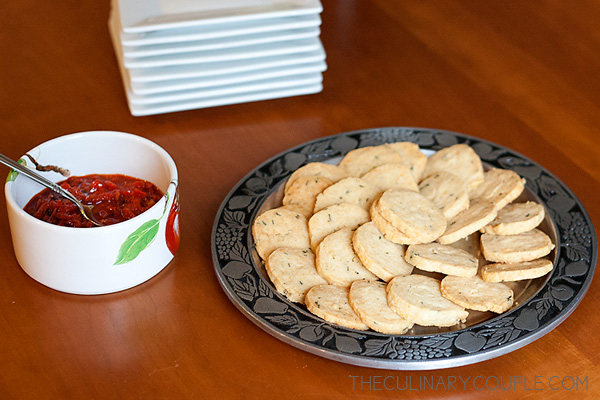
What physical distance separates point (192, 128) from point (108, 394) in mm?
676

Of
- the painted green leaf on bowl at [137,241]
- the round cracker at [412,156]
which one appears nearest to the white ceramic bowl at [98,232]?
the painted green leaf on bowl at [137,241]

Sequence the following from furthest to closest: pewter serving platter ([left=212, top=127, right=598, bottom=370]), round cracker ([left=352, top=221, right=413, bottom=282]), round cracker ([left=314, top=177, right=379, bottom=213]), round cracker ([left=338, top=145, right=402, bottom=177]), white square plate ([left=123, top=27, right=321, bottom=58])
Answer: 1. white square plate ([left=123, top=27, right=321, bottom=58])
2. round cracker ([left=338, top=145, right=402, bottom=177])
3. round cracker ([left=314, top=177, right=379, bottom=213])
4. round cracker ([left=352, top=221, right=413, bottom=282])
5. pewter serving platter ([left=212, top=127, right=598, bottom=370])

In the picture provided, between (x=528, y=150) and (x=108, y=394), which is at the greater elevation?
(x=528, y=150)

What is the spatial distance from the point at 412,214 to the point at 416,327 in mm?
195

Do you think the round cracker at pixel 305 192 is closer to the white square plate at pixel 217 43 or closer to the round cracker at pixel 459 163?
the round cracker at pixel 459 163

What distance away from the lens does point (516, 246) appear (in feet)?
3.79

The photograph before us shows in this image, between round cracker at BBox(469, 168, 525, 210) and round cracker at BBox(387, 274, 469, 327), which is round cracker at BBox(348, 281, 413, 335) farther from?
round cracker at BBox(469, 168, 525, 210)

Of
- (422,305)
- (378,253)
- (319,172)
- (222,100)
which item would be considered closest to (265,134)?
(222,100)

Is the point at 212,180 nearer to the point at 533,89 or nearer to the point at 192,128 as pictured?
the point at 192,128

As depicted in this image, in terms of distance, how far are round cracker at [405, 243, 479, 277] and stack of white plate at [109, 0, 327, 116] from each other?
580mm

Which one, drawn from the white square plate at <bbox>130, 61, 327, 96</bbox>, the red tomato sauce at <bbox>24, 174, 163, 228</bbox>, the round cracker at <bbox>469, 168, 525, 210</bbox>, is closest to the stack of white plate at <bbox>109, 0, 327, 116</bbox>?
the white square plate at <bbox>130, 61, 327, 96</bbox>

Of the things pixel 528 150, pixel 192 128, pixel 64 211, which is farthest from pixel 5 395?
pixel 528 150

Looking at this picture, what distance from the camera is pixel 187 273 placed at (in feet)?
3.82

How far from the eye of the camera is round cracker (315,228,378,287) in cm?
108
